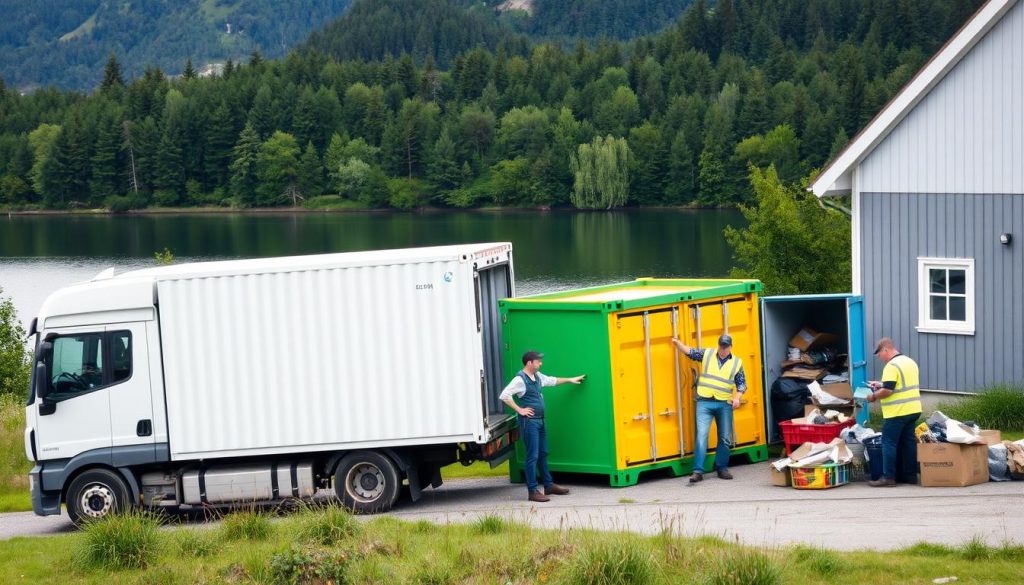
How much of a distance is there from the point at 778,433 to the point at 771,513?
4305 mm

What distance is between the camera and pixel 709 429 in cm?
1598

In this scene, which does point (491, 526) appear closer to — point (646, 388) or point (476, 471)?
point (646, 388)

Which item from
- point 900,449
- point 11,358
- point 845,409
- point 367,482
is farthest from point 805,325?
point 11,358

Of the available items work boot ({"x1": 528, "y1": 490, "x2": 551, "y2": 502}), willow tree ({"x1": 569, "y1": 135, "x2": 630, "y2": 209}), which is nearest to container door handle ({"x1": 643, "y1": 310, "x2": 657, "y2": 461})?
work boot ({"x1": 528, "y1": 490, "x2": 551, "y2": 502})

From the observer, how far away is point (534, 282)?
58.6m

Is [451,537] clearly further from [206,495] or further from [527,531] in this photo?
A: [206,495]

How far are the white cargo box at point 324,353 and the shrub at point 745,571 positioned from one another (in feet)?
17.2

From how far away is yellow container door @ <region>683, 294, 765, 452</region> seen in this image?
1634 centimetres

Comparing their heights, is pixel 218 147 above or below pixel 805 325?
above

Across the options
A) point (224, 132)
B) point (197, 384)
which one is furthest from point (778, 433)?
point (224, 132)

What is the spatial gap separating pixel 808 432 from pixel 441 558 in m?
6.54

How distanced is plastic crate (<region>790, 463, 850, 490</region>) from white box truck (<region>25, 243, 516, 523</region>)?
338 cm

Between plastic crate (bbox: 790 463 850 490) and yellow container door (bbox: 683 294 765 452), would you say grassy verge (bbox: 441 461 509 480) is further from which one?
plastic crate (bbox: 790 463 850 490)

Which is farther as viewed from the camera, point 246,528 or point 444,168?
point 444,168
